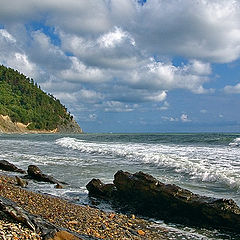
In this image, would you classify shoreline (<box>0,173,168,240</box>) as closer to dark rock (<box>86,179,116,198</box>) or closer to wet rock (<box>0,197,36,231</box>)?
wet rock (<box>0,197,36,231</box>)

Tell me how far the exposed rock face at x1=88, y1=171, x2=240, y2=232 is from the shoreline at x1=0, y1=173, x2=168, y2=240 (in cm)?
108

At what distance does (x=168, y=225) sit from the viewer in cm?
907

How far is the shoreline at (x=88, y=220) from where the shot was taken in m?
7.66

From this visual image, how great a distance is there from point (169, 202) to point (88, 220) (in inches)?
120

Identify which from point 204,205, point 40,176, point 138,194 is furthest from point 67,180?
point 204,205

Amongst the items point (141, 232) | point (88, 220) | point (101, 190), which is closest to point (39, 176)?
point (101, 190)

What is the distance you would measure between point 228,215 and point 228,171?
8.75m

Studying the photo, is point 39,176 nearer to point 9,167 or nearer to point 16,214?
point 9,167

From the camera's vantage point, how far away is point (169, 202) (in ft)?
33.3

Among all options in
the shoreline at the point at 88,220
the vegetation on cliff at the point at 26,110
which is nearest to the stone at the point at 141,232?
the shoreline at the point at 88,220

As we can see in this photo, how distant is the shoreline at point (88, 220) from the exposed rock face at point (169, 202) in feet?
3.56

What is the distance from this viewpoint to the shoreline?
766cm

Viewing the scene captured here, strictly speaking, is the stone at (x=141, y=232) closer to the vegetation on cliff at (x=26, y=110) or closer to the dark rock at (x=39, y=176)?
the dark rock at (x=39, y=176)

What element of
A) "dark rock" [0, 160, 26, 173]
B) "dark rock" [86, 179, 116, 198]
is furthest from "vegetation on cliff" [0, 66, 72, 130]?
"dark rock" [86, 179, 116, 198]
